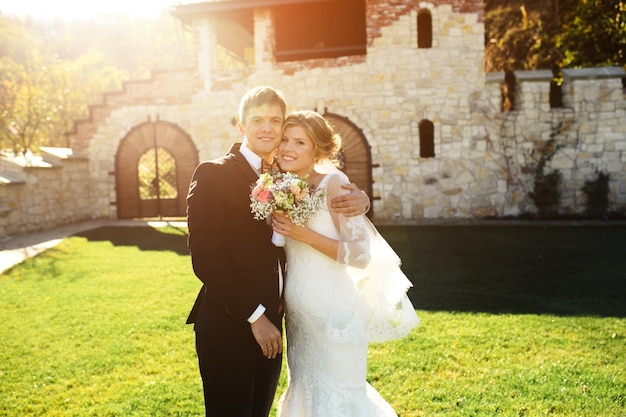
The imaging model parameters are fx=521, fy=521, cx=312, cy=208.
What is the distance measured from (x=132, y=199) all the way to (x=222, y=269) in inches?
556

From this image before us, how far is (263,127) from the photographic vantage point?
109 inches

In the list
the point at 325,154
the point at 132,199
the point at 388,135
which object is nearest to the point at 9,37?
the point at 132,199

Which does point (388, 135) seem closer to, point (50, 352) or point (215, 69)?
point (215, 69)

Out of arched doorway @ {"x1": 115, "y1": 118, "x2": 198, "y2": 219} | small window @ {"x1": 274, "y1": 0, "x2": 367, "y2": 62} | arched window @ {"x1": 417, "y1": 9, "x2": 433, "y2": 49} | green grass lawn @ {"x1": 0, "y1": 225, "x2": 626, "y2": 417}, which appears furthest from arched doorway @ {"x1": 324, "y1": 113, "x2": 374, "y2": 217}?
green grass lawn @ {"x1": 0, "y1": 225, "x2": 626, "y2": 417}

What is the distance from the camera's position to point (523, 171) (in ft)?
45.7

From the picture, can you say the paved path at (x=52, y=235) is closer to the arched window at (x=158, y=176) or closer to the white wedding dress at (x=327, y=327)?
the arched window at (x=158, y=176)

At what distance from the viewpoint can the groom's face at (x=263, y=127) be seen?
276 cm

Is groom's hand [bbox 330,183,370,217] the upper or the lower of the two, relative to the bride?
upper

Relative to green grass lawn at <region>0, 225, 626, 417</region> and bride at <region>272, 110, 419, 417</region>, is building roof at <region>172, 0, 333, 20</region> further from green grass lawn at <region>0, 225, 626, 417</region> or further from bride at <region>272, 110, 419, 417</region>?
bride at <region>272, 110, 419, 417</region>

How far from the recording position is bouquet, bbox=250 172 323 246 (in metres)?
2.56

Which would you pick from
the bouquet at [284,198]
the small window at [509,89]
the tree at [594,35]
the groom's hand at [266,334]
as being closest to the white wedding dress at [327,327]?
the bouquet at [284,198]

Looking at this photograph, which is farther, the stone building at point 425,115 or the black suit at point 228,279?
the stone building at point 425,115

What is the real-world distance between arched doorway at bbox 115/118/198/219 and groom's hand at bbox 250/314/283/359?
43.4ft

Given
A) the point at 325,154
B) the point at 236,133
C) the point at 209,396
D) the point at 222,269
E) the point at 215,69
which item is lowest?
the point at 209,396
